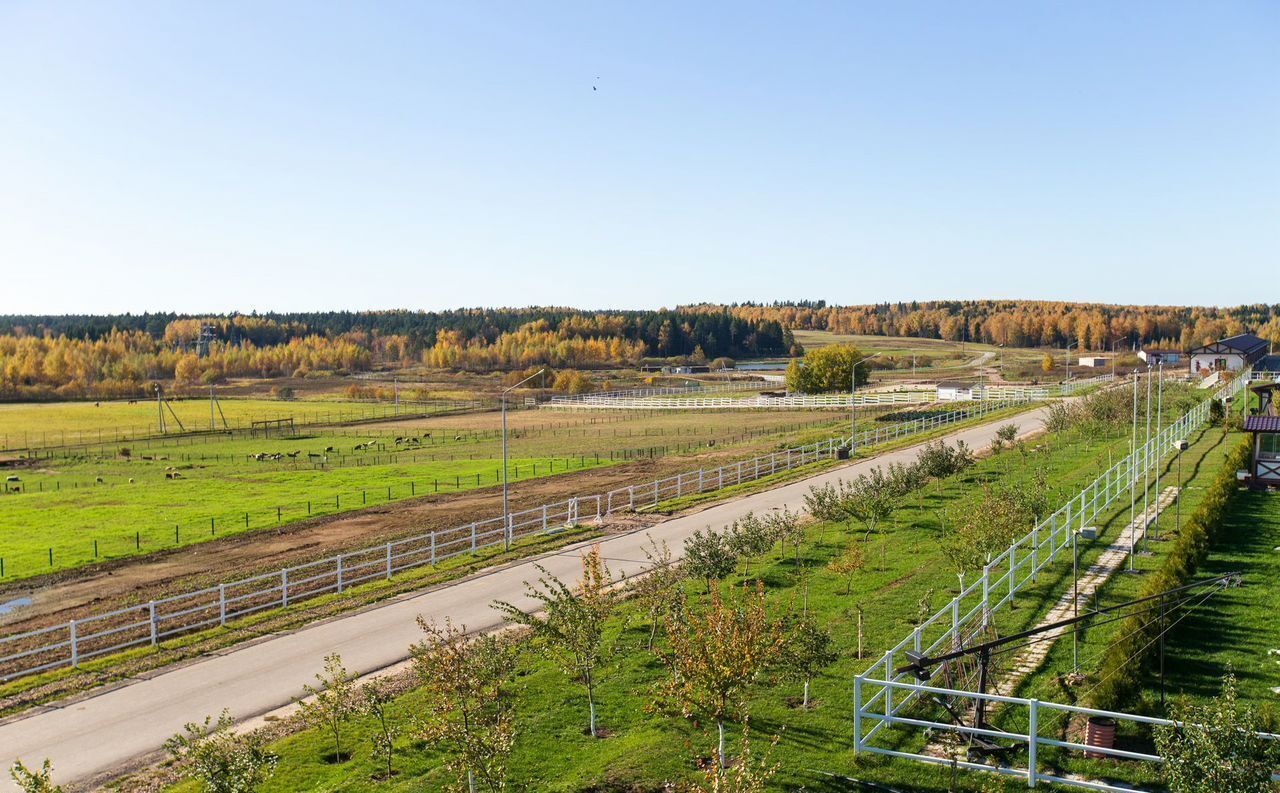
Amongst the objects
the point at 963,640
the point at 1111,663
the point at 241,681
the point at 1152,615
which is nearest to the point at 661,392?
the point at 241,681

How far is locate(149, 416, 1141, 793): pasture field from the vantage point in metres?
14.8

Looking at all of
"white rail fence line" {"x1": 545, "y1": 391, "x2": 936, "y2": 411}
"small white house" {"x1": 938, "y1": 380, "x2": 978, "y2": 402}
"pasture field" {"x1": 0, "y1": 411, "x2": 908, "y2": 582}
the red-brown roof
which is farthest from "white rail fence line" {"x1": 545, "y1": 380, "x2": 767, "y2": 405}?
the red-brown roof

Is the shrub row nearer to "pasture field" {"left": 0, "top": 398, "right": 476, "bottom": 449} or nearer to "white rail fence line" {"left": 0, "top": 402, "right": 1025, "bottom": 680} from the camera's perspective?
"white rail fence line" {"left": 0, "top": 402, "right": 1025, "bottom": 680}

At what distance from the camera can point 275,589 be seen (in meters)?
28.1

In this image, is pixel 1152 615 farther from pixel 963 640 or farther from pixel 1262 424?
pixel 1262 424

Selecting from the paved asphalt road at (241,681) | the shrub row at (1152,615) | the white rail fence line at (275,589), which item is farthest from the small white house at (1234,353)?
the paved asphalt road at (241,681)

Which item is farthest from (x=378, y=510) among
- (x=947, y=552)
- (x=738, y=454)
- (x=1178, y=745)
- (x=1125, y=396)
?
(x=1125, y=396)

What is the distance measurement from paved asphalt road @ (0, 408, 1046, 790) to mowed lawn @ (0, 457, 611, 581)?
16173mm

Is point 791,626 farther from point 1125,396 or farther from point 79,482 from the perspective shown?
point 79,482

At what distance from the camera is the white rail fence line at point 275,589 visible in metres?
23.9

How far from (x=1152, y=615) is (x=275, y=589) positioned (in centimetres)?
2278

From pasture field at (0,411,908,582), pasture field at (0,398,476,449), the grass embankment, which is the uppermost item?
the grass embankment

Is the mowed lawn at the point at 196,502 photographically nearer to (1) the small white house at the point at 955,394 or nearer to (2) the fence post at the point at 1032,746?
(2) the fence post at the point at 1032,746

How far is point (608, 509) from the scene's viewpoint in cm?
4100
